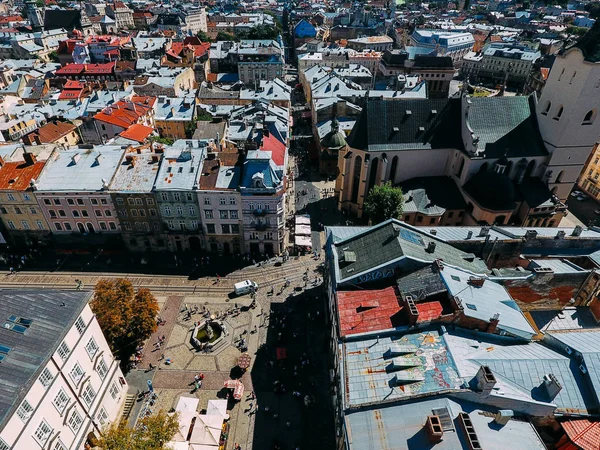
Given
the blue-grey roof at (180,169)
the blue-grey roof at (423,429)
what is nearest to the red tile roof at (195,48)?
the blue-grey roof at (180,169)

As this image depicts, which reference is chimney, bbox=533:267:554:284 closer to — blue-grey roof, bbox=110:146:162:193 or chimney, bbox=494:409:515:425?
chimney, bbox=494:409:515:425

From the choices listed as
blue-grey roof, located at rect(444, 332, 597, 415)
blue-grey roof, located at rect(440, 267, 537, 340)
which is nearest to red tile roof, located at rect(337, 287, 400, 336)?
blue-grey roof, located at rect(444, 332, 597, 415)

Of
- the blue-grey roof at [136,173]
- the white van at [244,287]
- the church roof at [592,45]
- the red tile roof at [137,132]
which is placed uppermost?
the church roof at [592,45]

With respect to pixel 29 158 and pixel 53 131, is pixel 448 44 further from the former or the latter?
pixel 29 158

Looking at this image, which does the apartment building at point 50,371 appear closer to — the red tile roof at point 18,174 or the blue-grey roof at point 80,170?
the blue-grey roof at point 80,170

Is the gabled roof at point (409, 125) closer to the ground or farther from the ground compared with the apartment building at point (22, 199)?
farther from the ground

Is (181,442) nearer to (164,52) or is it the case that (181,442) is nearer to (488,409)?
(488,409)
